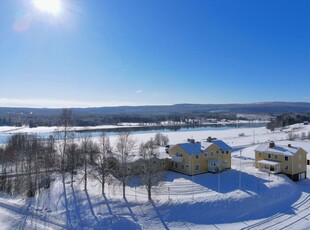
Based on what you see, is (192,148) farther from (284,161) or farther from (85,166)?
(85,166)

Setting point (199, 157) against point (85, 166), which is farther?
point (199, 157)

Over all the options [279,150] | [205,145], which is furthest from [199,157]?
[279,150]

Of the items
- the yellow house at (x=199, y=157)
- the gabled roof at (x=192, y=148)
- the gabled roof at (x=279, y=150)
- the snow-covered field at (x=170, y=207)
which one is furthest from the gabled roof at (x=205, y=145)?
the gabled roof at (x=279, y=150)

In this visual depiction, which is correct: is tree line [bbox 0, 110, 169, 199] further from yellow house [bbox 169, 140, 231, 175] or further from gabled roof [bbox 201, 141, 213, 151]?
gabled roof [bbox 201, 141, 213, 151]

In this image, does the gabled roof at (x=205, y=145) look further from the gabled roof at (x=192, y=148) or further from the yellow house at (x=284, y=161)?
the yellow house at (x=284, y=161)

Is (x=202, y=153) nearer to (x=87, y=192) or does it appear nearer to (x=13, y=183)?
(x=87, y=192)
